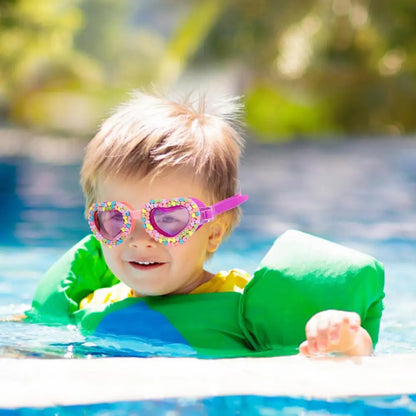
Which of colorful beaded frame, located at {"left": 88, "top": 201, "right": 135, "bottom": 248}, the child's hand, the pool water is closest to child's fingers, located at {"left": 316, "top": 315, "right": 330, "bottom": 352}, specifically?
the child's hand

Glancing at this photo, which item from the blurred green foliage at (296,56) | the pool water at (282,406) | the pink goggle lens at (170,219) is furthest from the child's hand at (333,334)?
the blurred green foliage at (296,56)

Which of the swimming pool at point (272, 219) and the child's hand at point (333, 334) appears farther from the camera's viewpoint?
the swimming pool at point (272, 219)

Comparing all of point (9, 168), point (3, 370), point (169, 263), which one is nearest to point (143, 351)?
point (169, 263)

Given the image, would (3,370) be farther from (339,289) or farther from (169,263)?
(339,289)

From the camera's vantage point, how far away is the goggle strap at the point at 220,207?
2.67m

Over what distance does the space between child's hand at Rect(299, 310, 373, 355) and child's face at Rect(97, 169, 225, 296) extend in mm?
522

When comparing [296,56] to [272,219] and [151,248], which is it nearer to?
[272,219]

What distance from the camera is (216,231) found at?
2.80 meters

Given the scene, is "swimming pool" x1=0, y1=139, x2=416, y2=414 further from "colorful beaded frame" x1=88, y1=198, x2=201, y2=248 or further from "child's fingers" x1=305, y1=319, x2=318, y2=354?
"child's fingers" x1=305, y1=319, x2=318, y2=354

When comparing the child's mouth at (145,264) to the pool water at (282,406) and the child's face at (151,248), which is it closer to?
the child's face at (151,248)

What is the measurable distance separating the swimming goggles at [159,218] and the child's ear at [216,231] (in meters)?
0.08

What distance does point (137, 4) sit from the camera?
35188mm

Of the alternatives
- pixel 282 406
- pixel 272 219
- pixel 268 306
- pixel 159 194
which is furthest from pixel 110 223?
pixel 272 219

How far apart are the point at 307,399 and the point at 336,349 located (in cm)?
30
